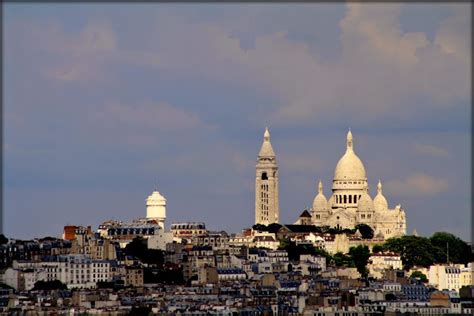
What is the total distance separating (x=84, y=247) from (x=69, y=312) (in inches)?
694

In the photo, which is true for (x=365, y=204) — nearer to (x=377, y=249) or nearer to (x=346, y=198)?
(x=346, y=198)

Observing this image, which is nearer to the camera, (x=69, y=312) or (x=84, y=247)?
(x=69, y=312)

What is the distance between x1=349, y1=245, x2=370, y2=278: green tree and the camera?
103m

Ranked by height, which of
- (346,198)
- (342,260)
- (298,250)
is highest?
(346,198)

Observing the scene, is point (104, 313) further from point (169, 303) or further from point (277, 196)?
point (277, 196)

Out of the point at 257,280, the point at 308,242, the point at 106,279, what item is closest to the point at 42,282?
the point at 106,279

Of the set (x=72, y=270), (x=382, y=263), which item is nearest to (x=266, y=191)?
(x=382, y=263)

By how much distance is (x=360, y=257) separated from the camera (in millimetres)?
105750

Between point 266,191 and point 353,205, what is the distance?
15.8ft

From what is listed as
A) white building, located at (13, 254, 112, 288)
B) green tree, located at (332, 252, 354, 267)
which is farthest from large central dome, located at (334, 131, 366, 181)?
white building, located at (13, 254, 112, 288)

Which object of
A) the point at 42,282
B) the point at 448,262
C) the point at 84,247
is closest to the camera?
the point at 42,282

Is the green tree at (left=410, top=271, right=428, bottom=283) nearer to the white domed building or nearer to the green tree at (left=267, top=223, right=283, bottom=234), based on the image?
the green tree at (left=267, top=223, right=283, bottom=234)

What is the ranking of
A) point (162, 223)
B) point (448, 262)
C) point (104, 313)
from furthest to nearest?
point (162, 223) → point (448, 262) → point (104, 313)

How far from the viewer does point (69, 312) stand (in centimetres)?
8012
